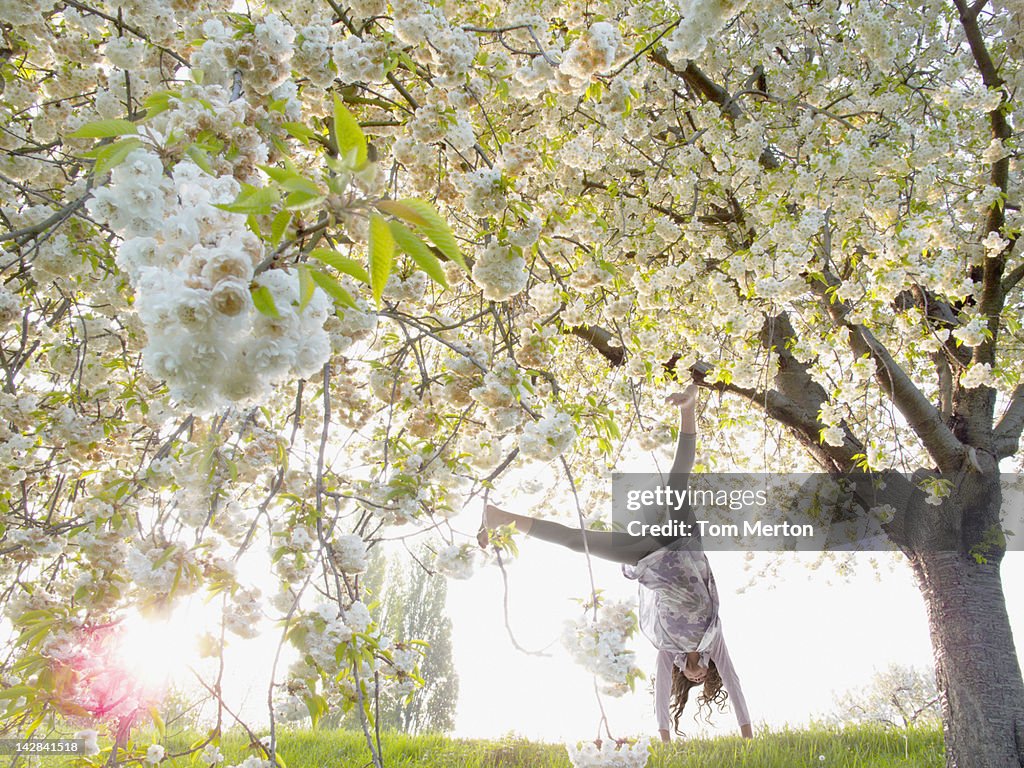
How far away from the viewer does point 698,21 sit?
2.00m

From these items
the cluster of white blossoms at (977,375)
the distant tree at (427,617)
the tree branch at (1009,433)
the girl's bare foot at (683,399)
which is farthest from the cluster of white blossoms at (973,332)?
the distant tree at (427,617)

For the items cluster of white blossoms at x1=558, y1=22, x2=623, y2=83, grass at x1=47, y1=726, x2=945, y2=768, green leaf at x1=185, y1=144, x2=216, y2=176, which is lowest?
grass at x1=47, y1=726, x2=945, y2=768

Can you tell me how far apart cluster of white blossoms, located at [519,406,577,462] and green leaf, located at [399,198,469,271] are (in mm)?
Answer: 976

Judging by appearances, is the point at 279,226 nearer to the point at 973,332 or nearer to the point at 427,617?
the point at 973,332

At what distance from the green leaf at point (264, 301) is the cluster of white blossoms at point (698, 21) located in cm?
181

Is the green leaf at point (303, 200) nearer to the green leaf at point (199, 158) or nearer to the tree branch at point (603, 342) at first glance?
the green leaf at point (199, 158)

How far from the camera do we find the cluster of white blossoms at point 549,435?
1.70m

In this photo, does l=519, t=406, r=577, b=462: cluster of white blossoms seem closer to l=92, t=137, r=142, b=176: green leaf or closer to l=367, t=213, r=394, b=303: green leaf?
l=367, t=213, r=394, b=303: green leaf

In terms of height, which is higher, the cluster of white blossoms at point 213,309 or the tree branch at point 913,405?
the tree branch at point 913,405

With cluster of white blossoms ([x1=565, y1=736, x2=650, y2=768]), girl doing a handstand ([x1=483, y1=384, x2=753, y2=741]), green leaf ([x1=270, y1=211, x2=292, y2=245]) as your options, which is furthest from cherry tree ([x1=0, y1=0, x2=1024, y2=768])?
girl doing a handstand ([x1=483, y1=384, x2=753, y2=741])

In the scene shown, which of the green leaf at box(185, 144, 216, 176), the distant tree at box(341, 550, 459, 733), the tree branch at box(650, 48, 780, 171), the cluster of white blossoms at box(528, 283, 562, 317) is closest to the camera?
the green leaf at box(185, 144, 216, 176)

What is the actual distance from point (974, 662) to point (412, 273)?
423 cm

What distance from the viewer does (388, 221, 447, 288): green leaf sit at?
2.37 feet

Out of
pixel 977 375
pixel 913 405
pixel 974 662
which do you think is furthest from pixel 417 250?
pixel 974 662
